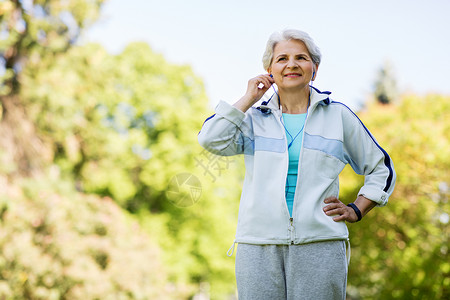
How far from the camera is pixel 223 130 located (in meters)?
1.83

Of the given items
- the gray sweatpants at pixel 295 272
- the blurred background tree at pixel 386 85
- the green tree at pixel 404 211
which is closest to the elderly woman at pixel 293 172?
the gray sweatpants at pixel 295 272

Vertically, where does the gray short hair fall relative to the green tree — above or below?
above

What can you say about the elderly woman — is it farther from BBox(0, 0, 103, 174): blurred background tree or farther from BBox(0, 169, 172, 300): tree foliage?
BBox(0, 0, 103, 174): blurred background tree

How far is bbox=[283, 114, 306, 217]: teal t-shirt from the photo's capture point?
5.85 feet

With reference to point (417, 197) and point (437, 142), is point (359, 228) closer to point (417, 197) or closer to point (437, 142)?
point (417, 197)

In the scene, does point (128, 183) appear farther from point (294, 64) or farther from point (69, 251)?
point (294, 64)

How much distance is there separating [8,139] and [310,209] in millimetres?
10584

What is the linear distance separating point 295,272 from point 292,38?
0.90m

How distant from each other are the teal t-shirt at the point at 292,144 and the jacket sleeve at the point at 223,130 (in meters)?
0.17

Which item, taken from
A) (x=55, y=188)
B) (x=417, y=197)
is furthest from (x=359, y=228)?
(x=55, y=188)

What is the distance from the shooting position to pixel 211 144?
187 cm

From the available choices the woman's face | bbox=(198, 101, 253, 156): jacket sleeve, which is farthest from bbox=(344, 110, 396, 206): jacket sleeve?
bbox=(198, 101, 253, 156): jacket sleeve

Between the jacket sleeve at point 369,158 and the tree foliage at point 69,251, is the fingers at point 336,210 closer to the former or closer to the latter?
the jacket sleeve at point 369,158

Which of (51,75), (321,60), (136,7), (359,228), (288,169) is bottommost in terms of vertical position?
(359,228)
